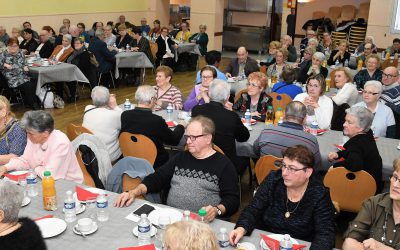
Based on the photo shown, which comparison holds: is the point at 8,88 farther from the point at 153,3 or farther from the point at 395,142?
the point at 153,3

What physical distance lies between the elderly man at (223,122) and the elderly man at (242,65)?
3139 millimetres

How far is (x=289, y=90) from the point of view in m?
6.03

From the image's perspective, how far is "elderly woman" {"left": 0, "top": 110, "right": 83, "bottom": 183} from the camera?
331 centimetres

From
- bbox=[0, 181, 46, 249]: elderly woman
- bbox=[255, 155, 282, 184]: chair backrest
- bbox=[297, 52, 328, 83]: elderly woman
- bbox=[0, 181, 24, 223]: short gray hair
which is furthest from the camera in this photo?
bbox=[297, 52, 328, 83]: elderly woman

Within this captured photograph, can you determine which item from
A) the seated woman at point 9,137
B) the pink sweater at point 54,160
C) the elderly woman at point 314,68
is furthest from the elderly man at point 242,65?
the pink sweater at point 54,160

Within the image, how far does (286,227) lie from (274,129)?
48.5 inches

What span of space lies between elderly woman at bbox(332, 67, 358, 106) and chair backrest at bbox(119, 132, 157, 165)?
294 cm

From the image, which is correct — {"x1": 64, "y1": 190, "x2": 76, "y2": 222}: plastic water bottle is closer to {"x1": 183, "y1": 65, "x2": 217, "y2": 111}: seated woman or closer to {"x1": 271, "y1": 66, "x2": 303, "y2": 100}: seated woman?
{"x1": 183, "y1": 65, "x2": 217, "y2": 111}: seated woman

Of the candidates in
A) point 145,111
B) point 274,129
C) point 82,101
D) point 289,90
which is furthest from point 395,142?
point 82,101

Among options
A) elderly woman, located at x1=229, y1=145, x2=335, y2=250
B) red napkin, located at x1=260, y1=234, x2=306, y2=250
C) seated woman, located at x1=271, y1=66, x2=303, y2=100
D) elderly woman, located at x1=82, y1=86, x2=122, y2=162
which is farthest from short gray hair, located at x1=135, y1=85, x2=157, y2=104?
seated woman, located at x1=271, y1=66, x2=303, y2=100

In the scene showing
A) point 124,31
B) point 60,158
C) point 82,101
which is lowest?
point 82,101

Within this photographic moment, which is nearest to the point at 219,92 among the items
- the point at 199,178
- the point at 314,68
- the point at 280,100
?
the point at 199,178

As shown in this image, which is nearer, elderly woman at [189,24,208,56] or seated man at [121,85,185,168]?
seated man at [121,85,185,168]

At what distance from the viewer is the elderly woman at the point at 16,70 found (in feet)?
25.0
